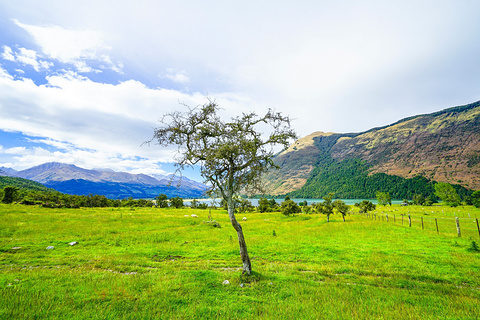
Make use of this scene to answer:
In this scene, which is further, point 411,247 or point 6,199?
point 6,199

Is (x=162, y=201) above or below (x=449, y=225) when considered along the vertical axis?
above

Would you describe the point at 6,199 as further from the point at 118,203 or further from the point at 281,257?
the point at 281,257

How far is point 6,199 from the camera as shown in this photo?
6831 cm

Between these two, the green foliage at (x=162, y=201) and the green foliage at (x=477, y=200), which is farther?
the green foliage at (x=162, y=201)

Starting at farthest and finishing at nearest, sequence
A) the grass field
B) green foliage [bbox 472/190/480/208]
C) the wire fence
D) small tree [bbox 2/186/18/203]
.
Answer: green foliage [bbox 472/190/480/208], small tree [bbox 2/186/18/203], the wire fence, the grass field

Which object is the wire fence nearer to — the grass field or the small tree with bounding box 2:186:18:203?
the grass field

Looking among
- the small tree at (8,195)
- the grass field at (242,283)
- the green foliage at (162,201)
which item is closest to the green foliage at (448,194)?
the grass field at (242,283)

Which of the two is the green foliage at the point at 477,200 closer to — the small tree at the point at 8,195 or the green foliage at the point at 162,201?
the green foliage at the point at 162,201

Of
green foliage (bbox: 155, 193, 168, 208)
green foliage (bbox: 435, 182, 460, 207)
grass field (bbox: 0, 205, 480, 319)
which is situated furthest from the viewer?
green foliage (bbox: 155, 193, 168, 208)

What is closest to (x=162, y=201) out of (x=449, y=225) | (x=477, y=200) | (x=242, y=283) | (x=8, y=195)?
(x=8, y=195)

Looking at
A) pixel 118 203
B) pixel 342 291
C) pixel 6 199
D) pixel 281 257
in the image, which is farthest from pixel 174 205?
pixel 342 291

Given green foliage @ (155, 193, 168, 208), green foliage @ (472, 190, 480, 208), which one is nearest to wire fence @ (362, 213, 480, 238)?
green foliage @ (472, 190, 480, 208)

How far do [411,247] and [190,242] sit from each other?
2295 centimetres

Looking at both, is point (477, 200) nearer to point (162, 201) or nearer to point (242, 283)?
point (242, 283)
